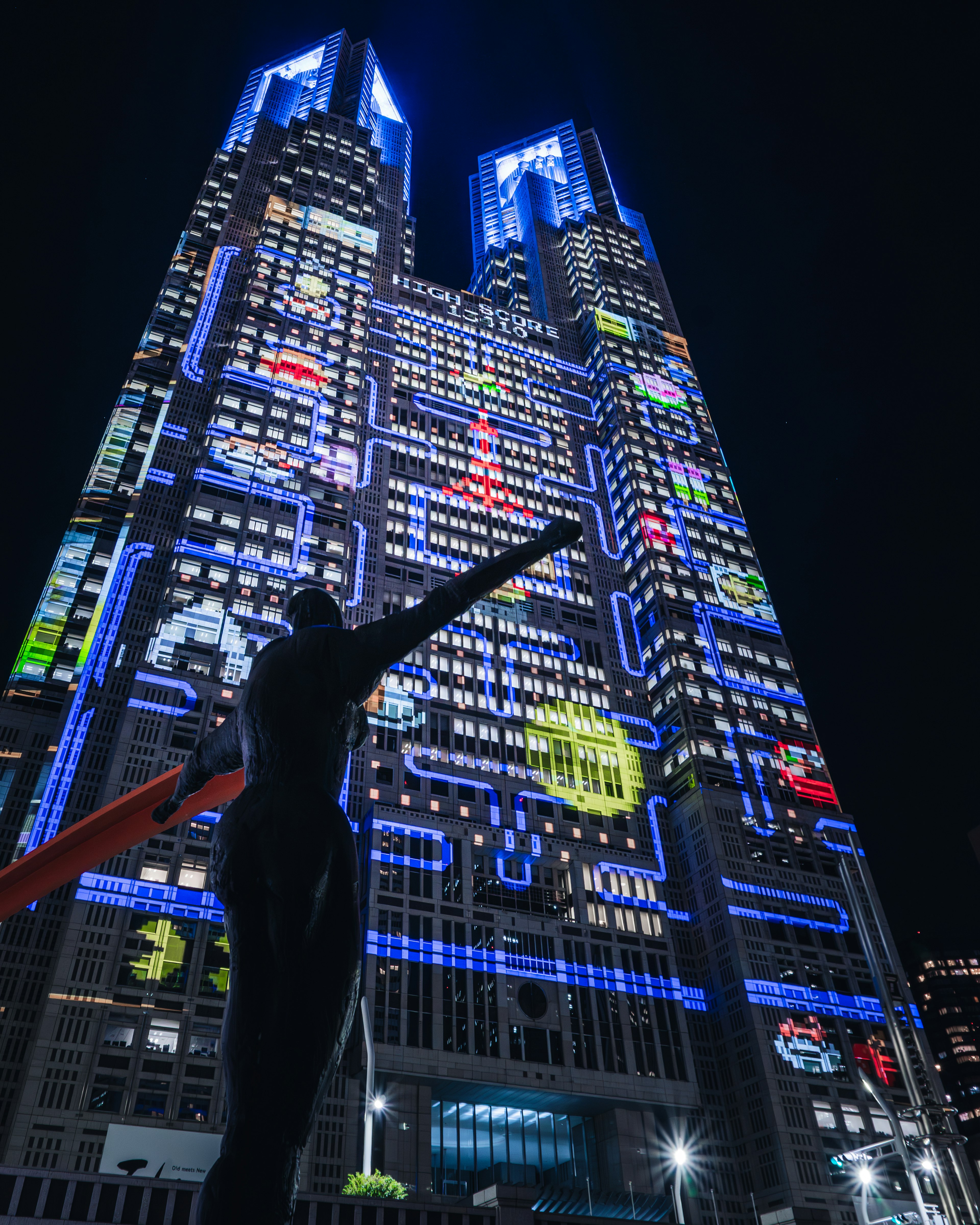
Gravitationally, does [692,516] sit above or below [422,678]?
above

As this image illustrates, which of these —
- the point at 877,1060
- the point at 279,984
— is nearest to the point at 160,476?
the point at 877,1060

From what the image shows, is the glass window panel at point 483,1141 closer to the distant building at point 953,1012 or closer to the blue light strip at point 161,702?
the blue light strip at point 161,702

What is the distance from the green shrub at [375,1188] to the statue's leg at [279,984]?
130ft

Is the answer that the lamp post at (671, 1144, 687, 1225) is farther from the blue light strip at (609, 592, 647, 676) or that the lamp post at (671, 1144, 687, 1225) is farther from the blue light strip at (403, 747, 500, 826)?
the blue light strip at (609, 592, 647, 676)

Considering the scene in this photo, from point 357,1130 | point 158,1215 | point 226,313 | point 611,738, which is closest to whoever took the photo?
point 158,1215

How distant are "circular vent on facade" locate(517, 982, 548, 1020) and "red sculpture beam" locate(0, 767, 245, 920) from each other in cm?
5324

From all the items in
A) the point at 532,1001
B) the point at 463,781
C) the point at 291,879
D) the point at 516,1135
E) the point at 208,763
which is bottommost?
the point at 291,879

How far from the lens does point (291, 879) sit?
5637mm

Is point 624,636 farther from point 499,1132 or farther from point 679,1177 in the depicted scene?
point 679,1177

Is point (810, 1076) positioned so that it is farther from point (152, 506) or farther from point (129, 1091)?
point (152, 506)

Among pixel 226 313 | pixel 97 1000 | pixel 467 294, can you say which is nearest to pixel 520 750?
pixel 97 1000

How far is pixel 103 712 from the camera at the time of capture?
6281cm

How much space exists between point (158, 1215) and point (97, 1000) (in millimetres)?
17261

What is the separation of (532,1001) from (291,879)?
59.4 metres
